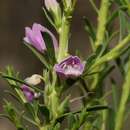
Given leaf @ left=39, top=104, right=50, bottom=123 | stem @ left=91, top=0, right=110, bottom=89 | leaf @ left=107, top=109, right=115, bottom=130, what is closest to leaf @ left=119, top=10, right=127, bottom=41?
stem @ left=91, top=0, right=110, bottom=89

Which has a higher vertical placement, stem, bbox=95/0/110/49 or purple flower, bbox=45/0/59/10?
purple flower, bbox=45/0/59/10

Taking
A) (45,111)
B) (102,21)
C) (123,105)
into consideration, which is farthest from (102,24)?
(45,111)

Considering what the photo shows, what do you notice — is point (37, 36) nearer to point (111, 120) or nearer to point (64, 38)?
point (64, 38)

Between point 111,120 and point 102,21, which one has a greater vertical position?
point 102,21

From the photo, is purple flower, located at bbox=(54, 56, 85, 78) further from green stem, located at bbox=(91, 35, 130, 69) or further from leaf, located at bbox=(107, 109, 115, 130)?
leaf, located at bbox=(107, 109, 115, 130)

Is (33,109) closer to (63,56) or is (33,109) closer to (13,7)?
(63,56)

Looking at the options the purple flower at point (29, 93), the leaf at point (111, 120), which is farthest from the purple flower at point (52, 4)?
the leaf at point (111, 120)

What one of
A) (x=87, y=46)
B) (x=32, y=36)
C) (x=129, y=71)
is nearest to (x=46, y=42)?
Answer: (x=32, y=36)
